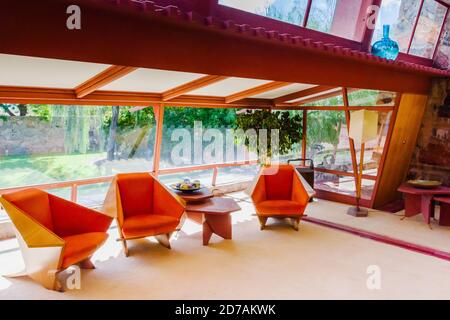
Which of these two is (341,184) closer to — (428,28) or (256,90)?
(256,90)

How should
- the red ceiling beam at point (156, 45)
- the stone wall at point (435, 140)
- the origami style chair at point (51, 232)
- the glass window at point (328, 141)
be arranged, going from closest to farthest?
the red ceiling beam at point (156, 45) < the origami style chair at point (51, 232) < the stone wall at point (435, 140) < the glass window at point (328, 141)

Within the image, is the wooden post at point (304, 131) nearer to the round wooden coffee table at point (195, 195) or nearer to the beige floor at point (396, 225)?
the beige floor at point (396, 225)

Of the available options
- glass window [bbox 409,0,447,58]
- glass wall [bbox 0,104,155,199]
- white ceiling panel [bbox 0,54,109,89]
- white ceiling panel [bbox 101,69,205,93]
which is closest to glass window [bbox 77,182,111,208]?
glass wall [bbox 0,104,155,199]

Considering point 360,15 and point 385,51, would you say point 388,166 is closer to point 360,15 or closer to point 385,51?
point 385,51

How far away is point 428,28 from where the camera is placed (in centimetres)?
659

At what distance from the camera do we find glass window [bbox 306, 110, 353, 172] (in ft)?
22.8

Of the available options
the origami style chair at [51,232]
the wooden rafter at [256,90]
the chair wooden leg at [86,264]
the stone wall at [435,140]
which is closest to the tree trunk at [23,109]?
the origami style chair at [51,232]

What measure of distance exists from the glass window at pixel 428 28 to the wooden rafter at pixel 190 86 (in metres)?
3.96

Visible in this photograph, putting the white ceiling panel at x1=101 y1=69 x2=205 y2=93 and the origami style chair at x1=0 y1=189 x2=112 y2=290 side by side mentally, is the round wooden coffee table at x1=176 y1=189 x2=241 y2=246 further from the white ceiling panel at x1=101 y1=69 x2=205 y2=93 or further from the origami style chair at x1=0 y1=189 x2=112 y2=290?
the white ceiling panel at x1=101 y1=69 x2=205 y2=93

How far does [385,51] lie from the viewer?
211 inches

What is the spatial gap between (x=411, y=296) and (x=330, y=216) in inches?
104

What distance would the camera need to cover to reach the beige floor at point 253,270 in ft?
11.5

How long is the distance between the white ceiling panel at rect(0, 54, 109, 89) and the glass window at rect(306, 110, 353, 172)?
4.64 metres
